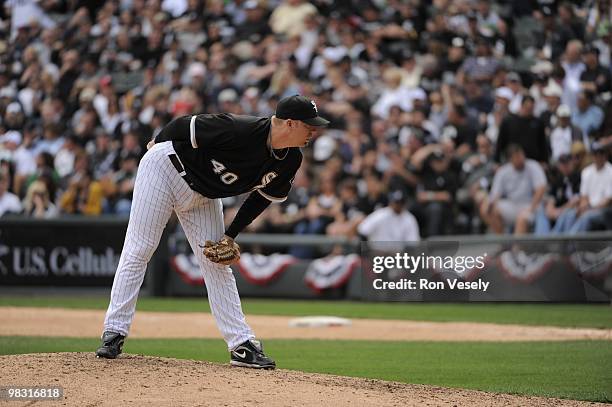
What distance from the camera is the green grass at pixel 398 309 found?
12711 millimetres

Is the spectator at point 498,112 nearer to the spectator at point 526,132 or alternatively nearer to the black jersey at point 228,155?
the spectator at point 526,132

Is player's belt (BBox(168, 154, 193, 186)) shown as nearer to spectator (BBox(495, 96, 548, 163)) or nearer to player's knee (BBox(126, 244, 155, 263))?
player's knee (BBox(126, 244, 155, 263))

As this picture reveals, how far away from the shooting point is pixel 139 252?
21.8 feet

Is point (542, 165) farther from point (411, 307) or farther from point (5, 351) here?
point (5, 351)

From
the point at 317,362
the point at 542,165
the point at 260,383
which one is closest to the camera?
the point at 260,383

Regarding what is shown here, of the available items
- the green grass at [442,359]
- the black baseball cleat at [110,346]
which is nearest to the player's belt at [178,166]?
the black baseball cleat at [110,346]

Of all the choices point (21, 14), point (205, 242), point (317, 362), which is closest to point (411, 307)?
point (317, 362)

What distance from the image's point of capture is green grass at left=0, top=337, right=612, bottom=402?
7.21 meters

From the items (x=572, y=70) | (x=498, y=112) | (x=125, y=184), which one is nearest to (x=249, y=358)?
(x=498, y=112)

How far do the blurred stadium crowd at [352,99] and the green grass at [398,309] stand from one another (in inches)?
43.2

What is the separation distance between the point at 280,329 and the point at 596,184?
480 cm

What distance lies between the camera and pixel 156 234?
670 cm

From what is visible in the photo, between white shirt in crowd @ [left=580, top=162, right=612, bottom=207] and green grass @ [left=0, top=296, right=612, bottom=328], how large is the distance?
1.40 metres

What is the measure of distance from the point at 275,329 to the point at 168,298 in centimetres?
530
